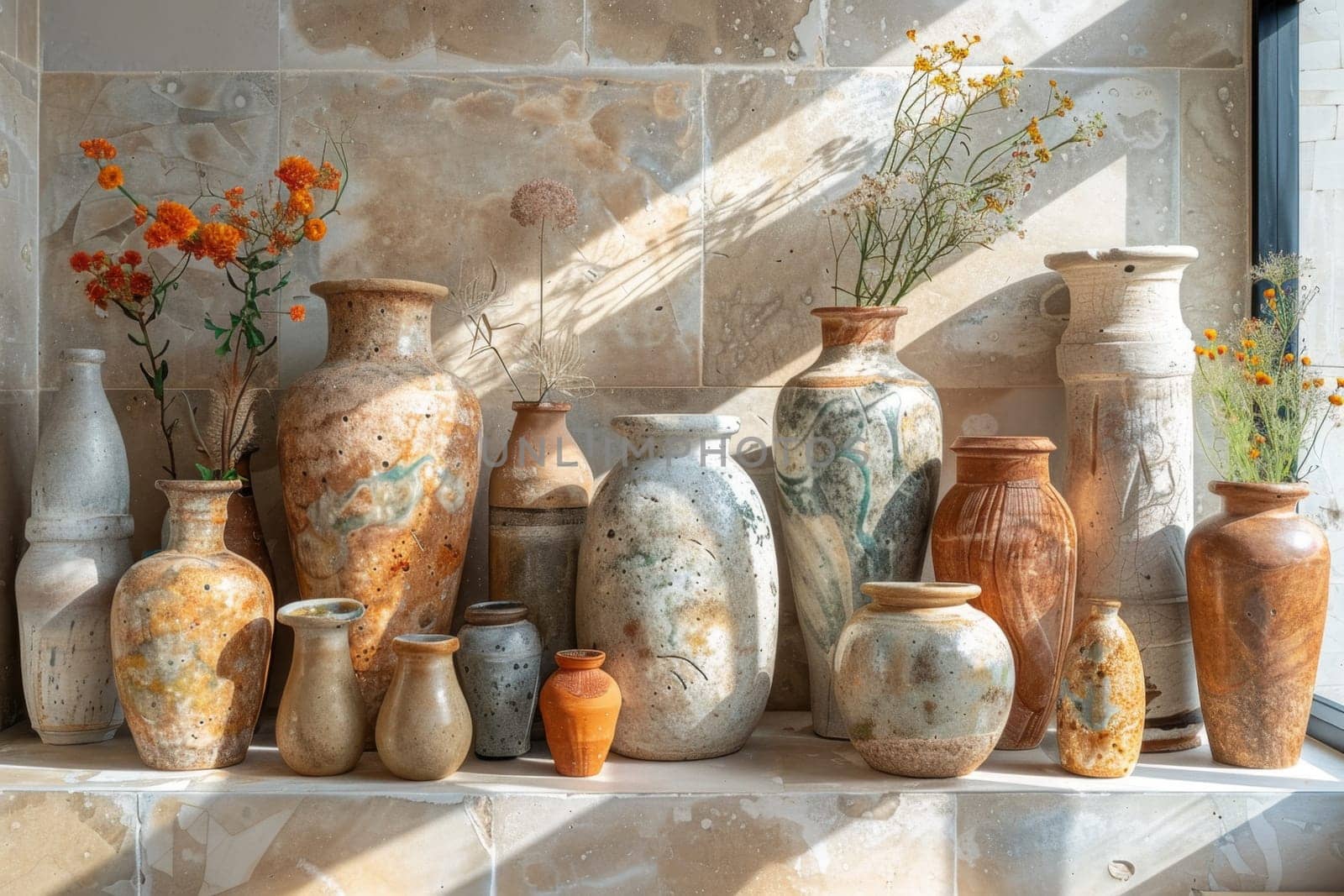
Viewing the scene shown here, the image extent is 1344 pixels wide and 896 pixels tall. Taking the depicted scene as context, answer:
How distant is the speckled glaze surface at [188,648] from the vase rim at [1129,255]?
2017 mm

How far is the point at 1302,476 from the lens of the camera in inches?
105

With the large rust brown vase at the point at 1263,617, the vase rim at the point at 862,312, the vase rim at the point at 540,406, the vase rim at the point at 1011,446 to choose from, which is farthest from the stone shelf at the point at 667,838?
the vase rim at the point at 862,312

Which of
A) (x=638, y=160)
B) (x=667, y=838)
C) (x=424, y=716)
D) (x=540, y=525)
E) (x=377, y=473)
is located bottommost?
(x=667, y=838)

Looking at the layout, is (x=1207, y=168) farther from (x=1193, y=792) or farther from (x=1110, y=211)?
(x=1193, y=792)

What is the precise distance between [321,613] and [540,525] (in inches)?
20.8

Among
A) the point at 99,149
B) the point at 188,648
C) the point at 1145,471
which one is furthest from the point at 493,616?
the point at 1145,471

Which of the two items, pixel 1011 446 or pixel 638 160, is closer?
pixel 1011 446

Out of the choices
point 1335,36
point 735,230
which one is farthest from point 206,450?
point 1335,36

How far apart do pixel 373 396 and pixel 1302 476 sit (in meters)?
2.28

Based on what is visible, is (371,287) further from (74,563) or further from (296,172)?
(74,563)

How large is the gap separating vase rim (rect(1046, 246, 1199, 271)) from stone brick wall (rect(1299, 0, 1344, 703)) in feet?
1.43

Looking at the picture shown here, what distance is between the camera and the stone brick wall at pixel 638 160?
9.04ft

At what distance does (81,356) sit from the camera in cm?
249

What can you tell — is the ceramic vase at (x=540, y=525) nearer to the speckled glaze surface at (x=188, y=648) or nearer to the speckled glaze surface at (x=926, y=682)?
the speckled glaze surface at (x=188, y=648)
